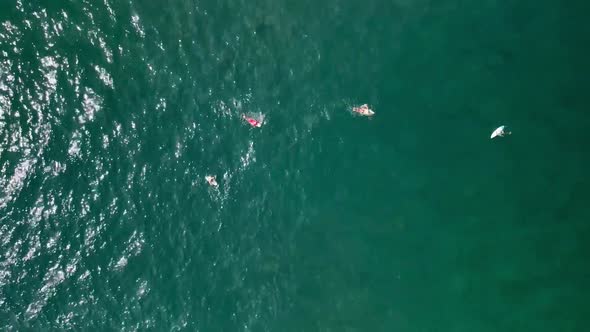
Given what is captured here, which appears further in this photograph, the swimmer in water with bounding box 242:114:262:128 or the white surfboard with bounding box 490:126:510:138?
the white surfboard with bounding box 490:126:510:138

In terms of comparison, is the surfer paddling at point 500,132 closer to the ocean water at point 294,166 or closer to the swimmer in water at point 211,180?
the ocean water at point 294,166

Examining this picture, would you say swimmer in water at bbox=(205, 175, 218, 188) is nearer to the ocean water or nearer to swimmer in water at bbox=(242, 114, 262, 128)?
the ocean water

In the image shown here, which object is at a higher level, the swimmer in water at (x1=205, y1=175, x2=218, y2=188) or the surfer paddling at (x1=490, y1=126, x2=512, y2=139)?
the surfer paddling at (x1=490, y1=126, x2=512, y2=139)

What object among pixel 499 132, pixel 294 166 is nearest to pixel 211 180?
pixel 294 166

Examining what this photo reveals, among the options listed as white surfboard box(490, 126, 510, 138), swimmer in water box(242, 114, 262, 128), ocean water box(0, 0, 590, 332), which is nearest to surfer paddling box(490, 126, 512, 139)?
white surfboard box(490, 126, 510, 138)

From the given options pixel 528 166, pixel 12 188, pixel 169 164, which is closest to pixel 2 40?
pixel 12 188

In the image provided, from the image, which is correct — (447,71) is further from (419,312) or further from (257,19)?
(419,312)

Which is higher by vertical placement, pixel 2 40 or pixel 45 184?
pixel 2 40

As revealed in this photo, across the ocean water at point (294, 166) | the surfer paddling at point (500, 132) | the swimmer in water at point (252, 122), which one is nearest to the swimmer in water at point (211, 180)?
the ocean water at point (294, 166)

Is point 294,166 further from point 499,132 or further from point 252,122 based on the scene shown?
point 499,132
